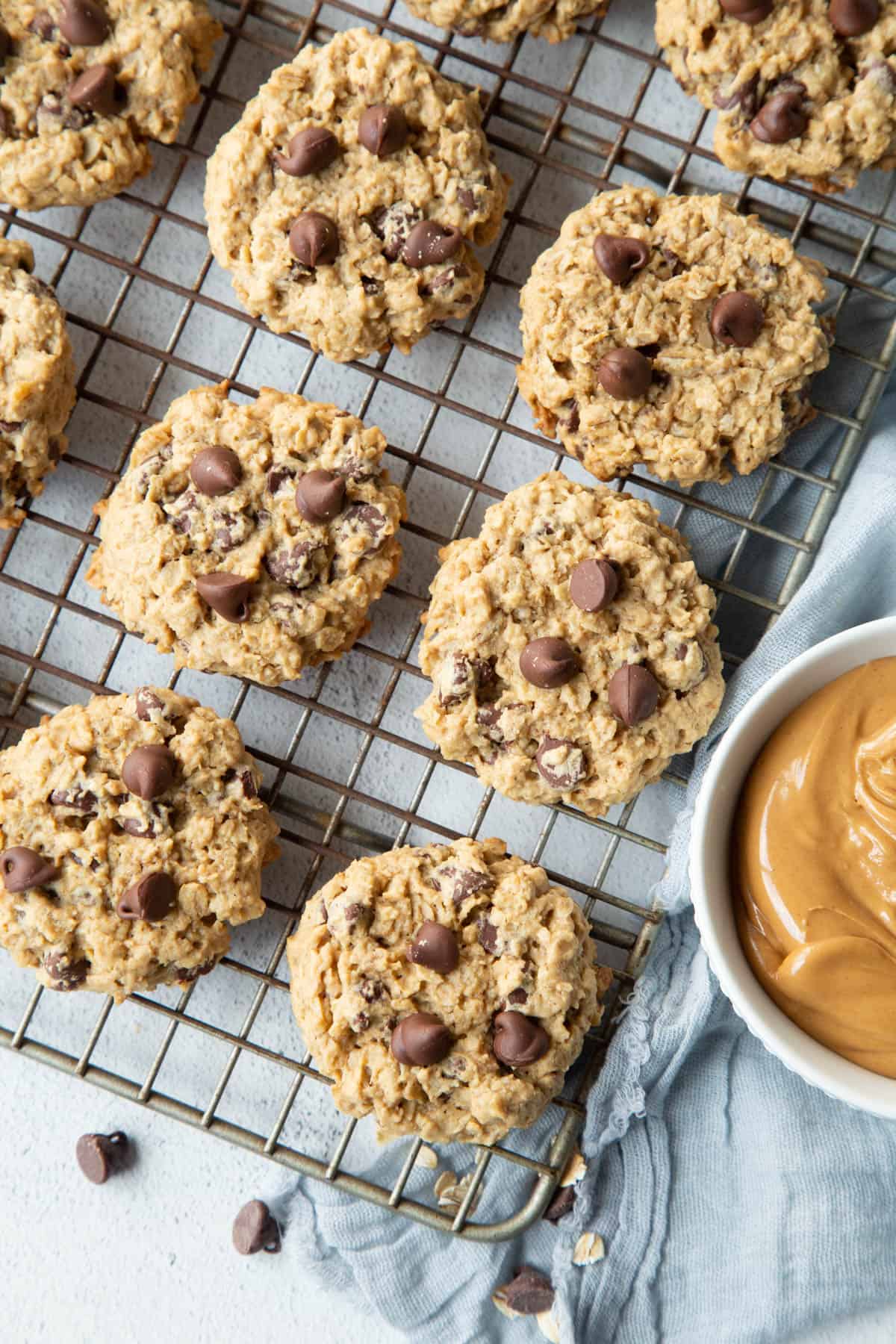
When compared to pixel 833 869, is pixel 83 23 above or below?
above

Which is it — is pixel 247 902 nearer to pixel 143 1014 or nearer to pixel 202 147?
pixel 143 1014

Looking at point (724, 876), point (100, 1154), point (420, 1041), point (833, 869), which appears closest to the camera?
point (833, 869)

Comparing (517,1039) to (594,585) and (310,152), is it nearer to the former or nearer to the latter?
(594,585)

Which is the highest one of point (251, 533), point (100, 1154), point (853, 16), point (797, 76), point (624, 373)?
point (853, 16)

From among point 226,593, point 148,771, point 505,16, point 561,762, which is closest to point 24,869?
point 148,771

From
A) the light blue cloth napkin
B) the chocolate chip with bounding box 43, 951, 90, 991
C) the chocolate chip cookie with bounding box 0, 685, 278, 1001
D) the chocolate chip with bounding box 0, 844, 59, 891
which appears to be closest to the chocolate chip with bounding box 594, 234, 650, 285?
the light blue cloth napkin

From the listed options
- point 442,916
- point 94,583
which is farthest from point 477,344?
point 442,916

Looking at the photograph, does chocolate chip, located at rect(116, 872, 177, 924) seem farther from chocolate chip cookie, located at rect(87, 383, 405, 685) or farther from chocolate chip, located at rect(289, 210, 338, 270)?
chocolate chip, located at rect(289, 210, 338, 270)
